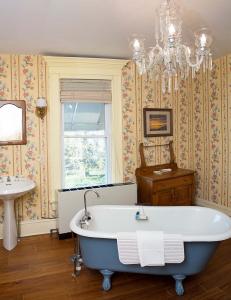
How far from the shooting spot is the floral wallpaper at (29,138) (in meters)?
3.26

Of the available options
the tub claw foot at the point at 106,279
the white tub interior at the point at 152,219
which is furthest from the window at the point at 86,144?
the tub claw foot at the point at 106,279

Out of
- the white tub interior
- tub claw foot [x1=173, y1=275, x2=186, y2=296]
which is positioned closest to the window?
the white tub interior

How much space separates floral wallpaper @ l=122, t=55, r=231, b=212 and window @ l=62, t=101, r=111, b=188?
30 centimetres

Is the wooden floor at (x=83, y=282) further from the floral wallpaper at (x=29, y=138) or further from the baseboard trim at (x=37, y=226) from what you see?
the floral wallpaper at (x=29, y=138)

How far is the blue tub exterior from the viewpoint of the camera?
212 centimetres

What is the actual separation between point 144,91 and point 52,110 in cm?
141

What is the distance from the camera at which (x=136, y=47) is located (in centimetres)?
217

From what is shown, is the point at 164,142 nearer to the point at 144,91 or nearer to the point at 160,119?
the point at 160,119

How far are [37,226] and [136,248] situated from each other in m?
1.83

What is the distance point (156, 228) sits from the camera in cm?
281

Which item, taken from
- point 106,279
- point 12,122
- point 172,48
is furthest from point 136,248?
point 12,122

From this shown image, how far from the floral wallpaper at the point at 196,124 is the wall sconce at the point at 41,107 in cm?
113

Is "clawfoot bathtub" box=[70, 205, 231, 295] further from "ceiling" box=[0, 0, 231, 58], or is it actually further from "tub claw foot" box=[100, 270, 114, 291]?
"ceiling" box=[0, 0, 231, 58]

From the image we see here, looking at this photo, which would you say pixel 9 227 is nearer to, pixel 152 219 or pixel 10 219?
pixel 10 219
